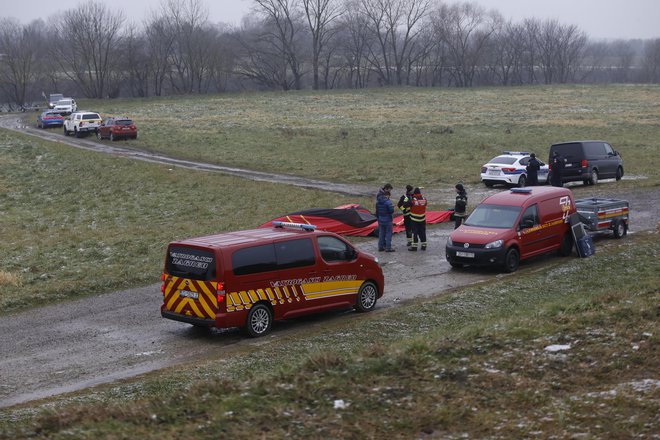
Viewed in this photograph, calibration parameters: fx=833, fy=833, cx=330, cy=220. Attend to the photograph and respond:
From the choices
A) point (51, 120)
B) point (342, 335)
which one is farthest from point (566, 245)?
point (51, 120)

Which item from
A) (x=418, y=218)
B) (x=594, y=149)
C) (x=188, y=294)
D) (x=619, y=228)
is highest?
(x=594, y=149)

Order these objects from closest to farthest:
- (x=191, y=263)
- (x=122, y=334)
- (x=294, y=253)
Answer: (x=191, y=263) < (x=122, y=334) < (x=294, y=253)

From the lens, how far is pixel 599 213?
2303cm

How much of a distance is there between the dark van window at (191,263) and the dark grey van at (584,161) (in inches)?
931

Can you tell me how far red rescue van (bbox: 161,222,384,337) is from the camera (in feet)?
47.5

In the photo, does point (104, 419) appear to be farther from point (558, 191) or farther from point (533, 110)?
point (533, 110)

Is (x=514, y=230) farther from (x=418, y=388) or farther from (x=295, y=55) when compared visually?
(x=295, y=55)

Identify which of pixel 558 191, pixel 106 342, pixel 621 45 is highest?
pixel 621 45

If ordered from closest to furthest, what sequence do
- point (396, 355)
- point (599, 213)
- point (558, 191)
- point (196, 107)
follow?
point (396, 355), point (558, 191), point (599, 213), point (196, 107)

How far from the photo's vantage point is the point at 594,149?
36438 mm

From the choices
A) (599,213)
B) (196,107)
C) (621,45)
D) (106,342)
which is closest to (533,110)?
(196,107)

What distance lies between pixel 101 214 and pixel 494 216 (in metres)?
16.1

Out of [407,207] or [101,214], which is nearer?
[407,207]

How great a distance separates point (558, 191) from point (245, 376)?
1279 cm
